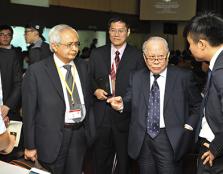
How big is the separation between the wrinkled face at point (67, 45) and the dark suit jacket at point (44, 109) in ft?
0.43

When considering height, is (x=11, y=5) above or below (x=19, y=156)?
above

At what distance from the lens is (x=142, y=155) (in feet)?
8.66

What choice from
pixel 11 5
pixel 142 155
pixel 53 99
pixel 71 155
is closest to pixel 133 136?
pixel 142 155

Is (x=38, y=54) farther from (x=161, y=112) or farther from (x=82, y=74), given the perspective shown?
(x=161, y=112)

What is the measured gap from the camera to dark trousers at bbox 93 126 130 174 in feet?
10.9

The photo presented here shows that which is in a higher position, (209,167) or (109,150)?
(209,167)

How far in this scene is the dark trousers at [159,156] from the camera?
256 cm

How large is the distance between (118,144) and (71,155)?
2.44 feet

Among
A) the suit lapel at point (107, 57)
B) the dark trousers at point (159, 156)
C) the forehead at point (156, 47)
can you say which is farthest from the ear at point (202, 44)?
the suit lapel at point (107, 57)

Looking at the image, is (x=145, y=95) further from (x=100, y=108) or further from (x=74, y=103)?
(x=100, y=108)

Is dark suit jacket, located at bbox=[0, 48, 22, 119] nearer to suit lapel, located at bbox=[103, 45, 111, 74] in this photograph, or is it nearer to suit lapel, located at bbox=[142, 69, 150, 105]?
suit lapel, located at bbox=[103, 45, 111, 74]

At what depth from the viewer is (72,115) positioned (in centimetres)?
254

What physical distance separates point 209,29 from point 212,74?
251 millimetres

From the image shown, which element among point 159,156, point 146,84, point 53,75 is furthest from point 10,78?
point 159,156
